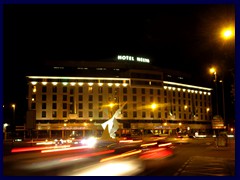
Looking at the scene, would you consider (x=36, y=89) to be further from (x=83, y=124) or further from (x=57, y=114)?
(x=83, y=124)

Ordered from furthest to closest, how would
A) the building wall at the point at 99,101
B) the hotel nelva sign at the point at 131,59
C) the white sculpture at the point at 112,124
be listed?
the hotel nelva sign at the point at 131,59 → the building wall at the point at 99,101 → the white sculpture at the point at 112,124

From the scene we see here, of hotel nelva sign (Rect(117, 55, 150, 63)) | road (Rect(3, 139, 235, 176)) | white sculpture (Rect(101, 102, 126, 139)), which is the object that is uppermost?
hotel nelva sign (Rect(117, 55, 150, 63))

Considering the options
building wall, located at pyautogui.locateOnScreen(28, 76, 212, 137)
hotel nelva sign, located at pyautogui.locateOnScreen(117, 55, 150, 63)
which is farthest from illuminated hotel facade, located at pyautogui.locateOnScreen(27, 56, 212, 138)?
hotel nelva sign, located at pyautogui.locateOnScreen(117, 55, 150, 63)

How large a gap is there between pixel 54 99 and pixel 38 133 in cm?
1118

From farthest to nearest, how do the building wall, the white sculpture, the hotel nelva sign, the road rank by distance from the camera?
the hotel nelva sign → the building wall → the white sculpture → the road

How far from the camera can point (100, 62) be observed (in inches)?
4240

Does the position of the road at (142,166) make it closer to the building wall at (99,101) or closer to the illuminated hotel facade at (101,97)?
the building wall at (99,101)

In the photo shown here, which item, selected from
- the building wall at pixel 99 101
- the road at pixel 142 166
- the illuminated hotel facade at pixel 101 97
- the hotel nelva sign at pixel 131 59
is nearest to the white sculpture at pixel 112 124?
the road at pixel 142 166

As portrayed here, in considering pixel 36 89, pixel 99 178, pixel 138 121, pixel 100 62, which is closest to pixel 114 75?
pixel 100 62

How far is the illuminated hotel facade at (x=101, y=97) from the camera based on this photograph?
9700 centimetres

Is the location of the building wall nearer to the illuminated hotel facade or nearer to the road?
the illuminated hotel facade

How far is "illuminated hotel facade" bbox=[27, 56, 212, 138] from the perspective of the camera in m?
97.0

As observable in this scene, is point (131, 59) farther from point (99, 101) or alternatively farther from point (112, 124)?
point (112, 124)

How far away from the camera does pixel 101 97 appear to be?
102m
